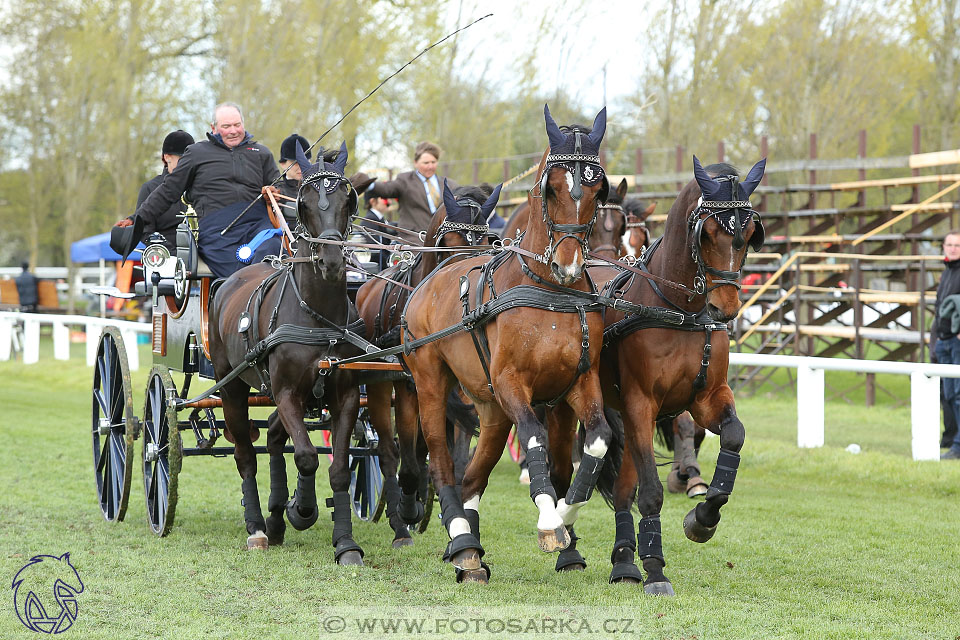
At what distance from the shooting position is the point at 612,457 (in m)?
6.12

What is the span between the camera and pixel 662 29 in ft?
68.7

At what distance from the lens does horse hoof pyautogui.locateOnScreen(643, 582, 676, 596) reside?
17.0 ft

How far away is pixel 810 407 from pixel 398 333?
4.91 meters

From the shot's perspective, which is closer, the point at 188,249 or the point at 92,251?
the point at 188,249

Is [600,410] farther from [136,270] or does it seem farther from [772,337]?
[772,337]

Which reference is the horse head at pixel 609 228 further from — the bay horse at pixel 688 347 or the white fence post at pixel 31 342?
the white fence post at pixel 31 342

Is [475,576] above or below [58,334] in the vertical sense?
below

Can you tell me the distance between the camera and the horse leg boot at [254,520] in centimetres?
644

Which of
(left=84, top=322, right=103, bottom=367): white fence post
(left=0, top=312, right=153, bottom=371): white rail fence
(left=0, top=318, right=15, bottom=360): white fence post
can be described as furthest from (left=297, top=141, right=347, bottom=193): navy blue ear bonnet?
(left=0, top=318, right=15, bottom=360): white fence post

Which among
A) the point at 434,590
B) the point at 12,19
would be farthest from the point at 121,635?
the point at 12,19

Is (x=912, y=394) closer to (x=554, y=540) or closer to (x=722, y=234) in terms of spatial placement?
(x=722, y=234)

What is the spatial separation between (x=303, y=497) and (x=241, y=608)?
1.32 metres

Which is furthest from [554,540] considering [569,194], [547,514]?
[569,194]

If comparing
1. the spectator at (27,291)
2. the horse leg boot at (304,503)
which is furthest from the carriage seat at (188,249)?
the spectator at (27,291)
